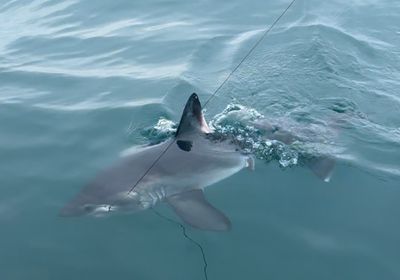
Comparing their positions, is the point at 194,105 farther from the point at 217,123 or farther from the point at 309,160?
the point at 309,160

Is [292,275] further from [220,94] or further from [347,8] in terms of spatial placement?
[347,8]

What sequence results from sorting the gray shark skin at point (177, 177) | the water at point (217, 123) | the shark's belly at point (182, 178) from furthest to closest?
the shark's belly at point (182, 178)
the gray shark skin at point (177, 177)
the water at point (217, 123)

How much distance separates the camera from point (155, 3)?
1535 cm

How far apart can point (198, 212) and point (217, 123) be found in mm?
2414

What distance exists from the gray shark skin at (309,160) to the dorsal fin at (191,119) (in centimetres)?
97

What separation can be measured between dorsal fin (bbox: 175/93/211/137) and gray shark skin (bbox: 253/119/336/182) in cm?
97

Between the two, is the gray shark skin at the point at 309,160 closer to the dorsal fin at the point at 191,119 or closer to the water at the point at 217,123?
the water at the point at 217,123

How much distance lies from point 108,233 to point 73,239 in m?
0.35

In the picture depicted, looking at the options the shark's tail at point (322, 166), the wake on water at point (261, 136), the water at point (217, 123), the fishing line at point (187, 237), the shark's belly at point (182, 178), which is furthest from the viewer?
the wake on water at point (261, 136)

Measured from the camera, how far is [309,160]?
679 cm

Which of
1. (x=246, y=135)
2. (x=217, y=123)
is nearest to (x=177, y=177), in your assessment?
(x=246, y=135)

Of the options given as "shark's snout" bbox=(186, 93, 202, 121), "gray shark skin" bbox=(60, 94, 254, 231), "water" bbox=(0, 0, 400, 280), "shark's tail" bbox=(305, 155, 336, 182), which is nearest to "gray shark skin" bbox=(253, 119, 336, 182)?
"shark's tail" bbox=(305, 155, 336, 182)

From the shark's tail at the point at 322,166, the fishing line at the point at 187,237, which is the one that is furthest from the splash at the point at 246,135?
the fishing line at the point at 187,237

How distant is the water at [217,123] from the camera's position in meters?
5.21
